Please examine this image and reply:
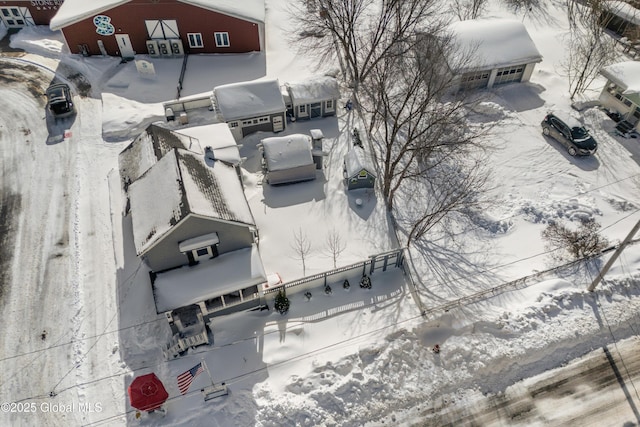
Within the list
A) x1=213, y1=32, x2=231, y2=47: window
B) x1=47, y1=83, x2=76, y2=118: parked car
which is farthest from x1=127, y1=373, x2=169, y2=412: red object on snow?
x1=213, y1=32, x2=231, y2=47: window

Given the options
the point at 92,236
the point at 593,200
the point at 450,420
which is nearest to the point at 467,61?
the point at 593,200

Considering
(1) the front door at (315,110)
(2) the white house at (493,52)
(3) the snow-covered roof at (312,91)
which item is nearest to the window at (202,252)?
(3) the snow-covered roof at (312,91)

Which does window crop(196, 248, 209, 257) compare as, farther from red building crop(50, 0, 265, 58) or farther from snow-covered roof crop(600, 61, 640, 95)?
snow-covered roof crop(600, 61, 640, 95)

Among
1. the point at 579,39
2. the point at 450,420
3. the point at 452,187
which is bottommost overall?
the point at 450,420

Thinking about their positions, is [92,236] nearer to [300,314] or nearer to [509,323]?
[300,314]

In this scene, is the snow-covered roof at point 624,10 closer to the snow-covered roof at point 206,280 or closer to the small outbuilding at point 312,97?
the small outbuilding at point 312,97

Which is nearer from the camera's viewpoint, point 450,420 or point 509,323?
point 450,420
